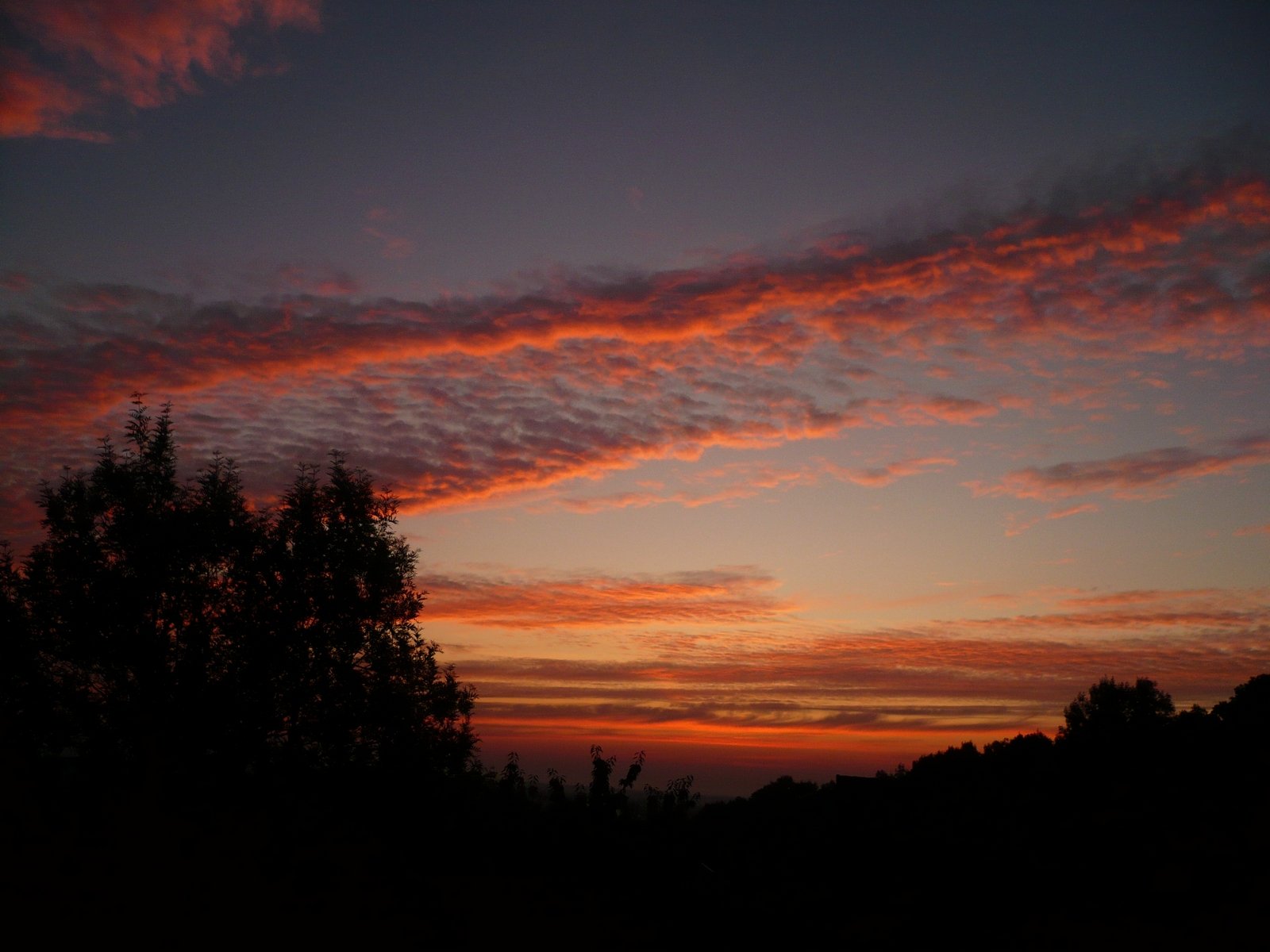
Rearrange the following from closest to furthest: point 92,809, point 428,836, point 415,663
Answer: point 92,809, point 428,836, point 415,663

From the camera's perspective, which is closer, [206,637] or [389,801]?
[389,801]

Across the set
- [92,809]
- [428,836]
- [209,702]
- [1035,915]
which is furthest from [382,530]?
[1035,915]

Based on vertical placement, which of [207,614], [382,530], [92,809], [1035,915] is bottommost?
[1035,915]

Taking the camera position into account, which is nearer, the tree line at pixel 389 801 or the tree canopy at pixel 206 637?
the tree line at pixel 389 801

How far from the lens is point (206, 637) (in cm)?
3042

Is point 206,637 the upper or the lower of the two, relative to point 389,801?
upper

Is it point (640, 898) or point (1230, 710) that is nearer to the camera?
point (640, 898)

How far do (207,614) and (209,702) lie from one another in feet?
10.9

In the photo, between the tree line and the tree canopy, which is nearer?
the tree line

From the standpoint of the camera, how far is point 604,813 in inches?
881

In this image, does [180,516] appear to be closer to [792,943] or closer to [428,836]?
[428,836]

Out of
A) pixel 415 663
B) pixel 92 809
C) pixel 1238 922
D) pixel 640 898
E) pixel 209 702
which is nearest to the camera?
pixel 1238 922

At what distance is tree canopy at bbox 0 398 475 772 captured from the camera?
29609 millimetres

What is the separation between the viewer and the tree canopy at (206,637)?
2961 cm
